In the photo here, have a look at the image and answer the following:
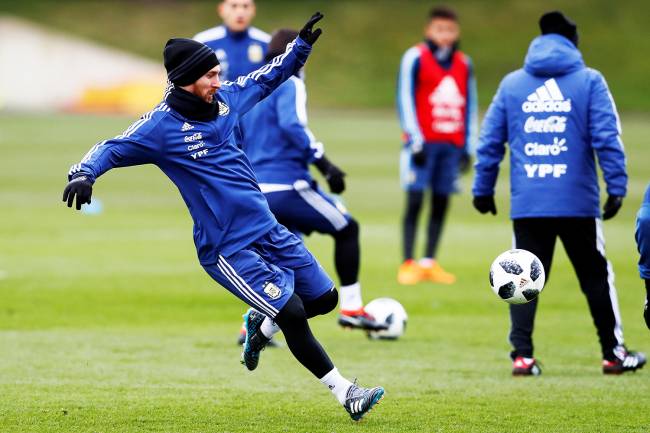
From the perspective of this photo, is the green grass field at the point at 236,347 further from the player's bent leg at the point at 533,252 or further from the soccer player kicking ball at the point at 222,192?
the soccer player kicking ball at the point at 222,192

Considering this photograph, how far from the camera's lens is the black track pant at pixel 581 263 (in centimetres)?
816

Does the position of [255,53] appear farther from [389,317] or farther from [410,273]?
[410,273]

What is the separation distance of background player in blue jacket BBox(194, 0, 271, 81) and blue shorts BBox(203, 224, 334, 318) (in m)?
4.17

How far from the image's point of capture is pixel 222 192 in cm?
647

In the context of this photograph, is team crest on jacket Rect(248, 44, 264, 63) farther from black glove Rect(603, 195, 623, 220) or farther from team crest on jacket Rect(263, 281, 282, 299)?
team crest on jacket Rect(263, 281, 282, 299)

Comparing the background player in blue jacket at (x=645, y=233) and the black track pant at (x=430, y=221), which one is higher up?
the background player in blue jacket at (x=645, y=233)

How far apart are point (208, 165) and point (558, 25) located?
2.99 m

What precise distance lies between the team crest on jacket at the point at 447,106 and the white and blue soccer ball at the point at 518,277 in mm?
5488

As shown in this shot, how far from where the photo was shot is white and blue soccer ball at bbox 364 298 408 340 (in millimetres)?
9477

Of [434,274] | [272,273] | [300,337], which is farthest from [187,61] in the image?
[434,274]

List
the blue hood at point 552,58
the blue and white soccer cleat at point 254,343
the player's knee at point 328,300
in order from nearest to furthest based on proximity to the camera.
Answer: the player's knee at point 328,300 < the blue and white soccer cleat at point 254,343 < the blue hood at point 552,58

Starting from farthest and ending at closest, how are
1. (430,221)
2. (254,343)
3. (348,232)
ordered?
(430,221)
(348,232)
(254,343)

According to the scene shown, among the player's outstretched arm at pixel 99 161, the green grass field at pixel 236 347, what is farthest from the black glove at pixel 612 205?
the player's outstretched arm at pixel 99 161

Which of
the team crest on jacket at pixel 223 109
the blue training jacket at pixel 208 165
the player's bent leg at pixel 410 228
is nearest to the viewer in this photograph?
the blue training jacket at pixel 208 165
